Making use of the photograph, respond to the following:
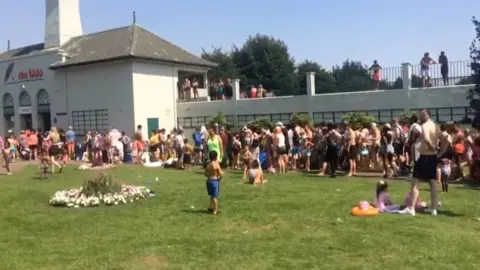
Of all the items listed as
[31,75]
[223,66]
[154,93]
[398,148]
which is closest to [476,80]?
[398,148]

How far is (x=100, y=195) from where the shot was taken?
13.0 metres

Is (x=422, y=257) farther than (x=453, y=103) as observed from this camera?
No

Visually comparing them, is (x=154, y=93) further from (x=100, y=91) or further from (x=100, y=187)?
(x=100, y=187)

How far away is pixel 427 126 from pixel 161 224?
17.7 feet

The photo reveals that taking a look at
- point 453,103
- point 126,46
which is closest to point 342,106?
point 453,103

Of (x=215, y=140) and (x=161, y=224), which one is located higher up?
(x=215, y=140)

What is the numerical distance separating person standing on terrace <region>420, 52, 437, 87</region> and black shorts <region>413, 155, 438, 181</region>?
16.0 meters

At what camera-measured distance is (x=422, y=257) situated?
25.3 feet

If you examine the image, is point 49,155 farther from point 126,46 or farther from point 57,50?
point 57,50

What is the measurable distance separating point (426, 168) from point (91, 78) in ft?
93.8

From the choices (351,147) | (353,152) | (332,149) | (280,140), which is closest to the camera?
(332,149)

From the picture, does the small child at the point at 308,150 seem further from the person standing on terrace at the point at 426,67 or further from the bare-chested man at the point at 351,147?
the person standing on terrace at the point at 426,67

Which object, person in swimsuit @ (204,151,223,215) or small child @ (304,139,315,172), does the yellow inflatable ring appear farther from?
small child @ (304,139,315,172)

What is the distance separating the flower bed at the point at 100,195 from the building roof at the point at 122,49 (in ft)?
65.9
